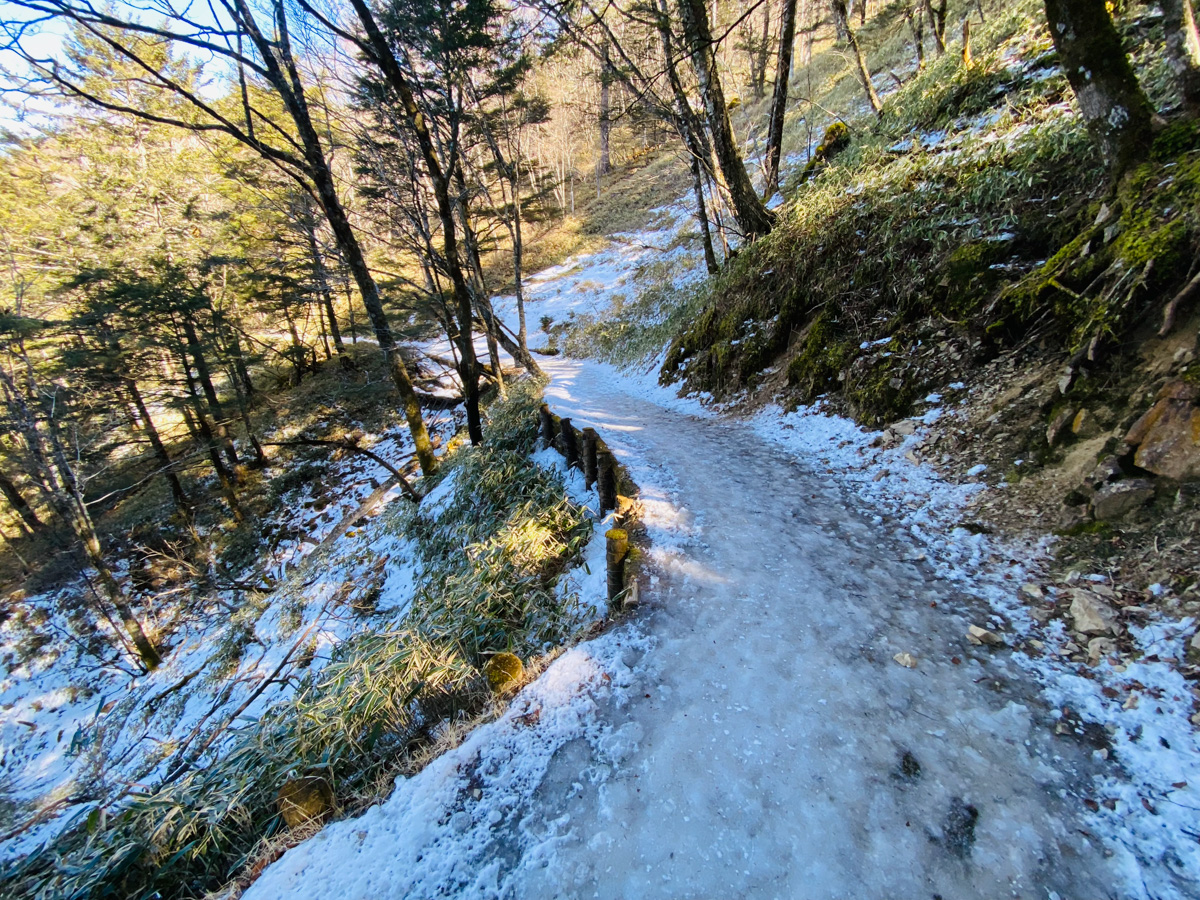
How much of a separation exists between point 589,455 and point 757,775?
3.71m

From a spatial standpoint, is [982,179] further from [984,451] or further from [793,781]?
[793,781]

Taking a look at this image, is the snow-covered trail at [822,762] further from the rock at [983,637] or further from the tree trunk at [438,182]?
the tree trunk at [438,182]

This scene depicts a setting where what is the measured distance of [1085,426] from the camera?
316 centimetres

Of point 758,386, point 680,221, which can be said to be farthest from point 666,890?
point 680,221

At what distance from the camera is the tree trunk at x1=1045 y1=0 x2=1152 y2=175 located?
11.4ft

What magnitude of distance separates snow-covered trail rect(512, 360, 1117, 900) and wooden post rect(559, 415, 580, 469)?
118 inches

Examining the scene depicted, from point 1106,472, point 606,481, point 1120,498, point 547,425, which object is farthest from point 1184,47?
point 547,425

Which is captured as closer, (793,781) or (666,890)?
(666,890)

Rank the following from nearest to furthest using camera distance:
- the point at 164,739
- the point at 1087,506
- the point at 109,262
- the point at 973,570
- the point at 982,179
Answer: the point at 1087,506 < the point at 973,570 < the point at 982,179 < the point at 164,739 < the point at 109,262

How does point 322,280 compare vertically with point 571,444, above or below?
above

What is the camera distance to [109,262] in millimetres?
12062

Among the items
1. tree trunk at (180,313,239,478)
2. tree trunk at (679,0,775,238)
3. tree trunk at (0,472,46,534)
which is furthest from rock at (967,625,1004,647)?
tree trunk at (0,472,46,534)

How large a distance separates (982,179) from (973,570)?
506cm

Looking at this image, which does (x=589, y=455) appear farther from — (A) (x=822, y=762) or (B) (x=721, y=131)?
(B) (x=721, y=131)
